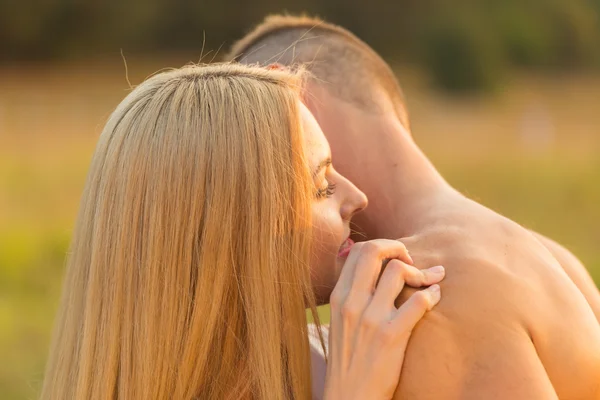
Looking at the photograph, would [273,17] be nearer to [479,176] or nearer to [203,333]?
[203,333]

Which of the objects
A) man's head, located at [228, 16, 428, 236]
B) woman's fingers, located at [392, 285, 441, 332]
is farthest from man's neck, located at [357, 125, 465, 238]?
woman's fingers, located at [392, 285, 441, 332]

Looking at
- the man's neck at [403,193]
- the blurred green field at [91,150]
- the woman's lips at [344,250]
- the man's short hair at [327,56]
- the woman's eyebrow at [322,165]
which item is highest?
the man's short hair at [327,56]

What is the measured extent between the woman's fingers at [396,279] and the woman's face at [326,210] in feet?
0.82

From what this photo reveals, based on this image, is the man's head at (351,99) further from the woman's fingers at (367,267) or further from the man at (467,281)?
the woman's fingers at (367,267)

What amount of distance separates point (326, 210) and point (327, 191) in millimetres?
54

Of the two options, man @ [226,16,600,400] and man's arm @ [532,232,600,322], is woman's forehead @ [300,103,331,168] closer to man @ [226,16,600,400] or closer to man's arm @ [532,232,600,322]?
man @ [226,16,600,400]

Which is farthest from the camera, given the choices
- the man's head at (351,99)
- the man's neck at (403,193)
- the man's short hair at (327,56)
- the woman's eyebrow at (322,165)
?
the man's short hair at (327,56)

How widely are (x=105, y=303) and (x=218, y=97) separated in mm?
554

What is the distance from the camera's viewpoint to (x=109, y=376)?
2.10 meters

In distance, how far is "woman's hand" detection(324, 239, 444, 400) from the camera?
1.91m

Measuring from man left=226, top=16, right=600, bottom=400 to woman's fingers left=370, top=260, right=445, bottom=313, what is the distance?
33mm

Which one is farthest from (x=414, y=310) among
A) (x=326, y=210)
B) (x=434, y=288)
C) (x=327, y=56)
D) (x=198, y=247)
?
(x=327, y=56)

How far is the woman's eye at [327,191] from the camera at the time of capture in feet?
7.08

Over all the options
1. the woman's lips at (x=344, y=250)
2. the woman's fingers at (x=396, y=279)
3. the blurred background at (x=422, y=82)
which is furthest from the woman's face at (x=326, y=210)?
the blurred background at (x=422, y=82)
